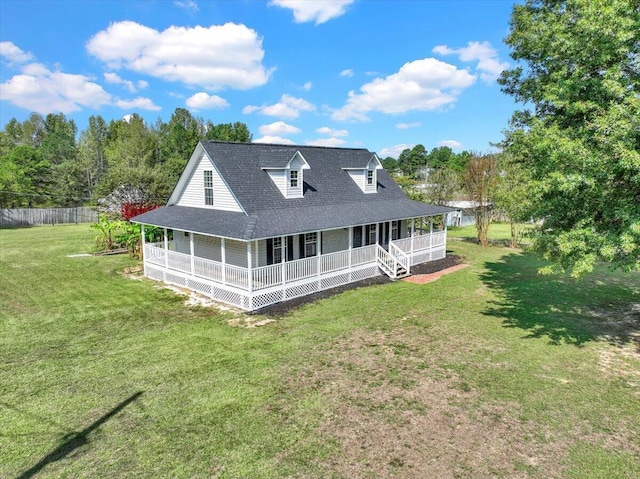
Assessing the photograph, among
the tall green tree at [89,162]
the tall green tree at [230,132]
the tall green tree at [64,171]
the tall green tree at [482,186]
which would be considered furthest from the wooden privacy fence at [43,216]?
the tall green tree at [482,186]

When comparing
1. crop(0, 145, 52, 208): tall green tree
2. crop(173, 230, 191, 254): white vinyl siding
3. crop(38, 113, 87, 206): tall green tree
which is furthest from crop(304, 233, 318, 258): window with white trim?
crop(38, 113, 87, 206): tall green tree

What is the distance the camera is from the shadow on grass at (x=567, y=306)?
1196 cm

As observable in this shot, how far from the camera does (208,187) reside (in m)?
17.6

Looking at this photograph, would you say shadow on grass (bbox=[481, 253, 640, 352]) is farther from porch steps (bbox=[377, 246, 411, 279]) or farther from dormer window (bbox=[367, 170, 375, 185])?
dormer window (bbox=[367, 170, 375, 185])

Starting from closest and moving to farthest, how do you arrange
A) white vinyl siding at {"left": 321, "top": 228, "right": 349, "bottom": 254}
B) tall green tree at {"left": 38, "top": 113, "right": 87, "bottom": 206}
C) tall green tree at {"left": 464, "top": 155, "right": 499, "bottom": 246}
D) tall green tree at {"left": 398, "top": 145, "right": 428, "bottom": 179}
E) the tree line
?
white vinyl siding at {"left": 321, "top": 228, "right": 349, "bottom": 254}, tall green tree at {"left": 464, "top": 155, "right": 499, "bottom": 246}, the tree line, tall green tree at {"left": 38, "top": 113, "right": 87, "bottom": 206}, tall green tree at {"left": 398, "top": 145, "right": 428, "bottom": 179}

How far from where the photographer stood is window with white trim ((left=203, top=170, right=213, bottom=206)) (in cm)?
1756

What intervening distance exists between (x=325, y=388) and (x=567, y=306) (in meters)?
11.0

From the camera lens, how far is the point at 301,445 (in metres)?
6.66

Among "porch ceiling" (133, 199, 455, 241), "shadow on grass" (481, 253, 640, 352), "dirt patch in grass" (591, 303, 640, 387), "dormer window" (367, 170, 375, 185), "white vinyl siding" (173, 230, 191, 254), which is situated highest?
"dormer window" (367, 170, 375, 185)

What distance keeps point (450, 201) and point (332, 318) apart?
1139 inches

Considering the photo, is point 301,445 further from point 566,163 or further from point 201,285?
point 201,285

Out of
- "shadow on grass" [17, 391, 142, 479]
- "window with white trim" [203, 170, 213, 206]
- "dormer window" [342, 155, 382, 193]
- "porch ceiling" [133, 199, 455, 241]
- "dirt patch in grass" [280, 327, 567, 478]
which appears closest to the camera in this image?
"shadow on grass" [17, 391, 142, 479]

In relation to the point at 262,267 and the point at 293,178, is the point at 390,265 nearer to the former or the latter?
the point at 293,178

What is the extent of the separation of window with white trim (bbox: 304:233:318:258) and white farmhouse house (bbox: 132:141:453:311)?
0.05 m
